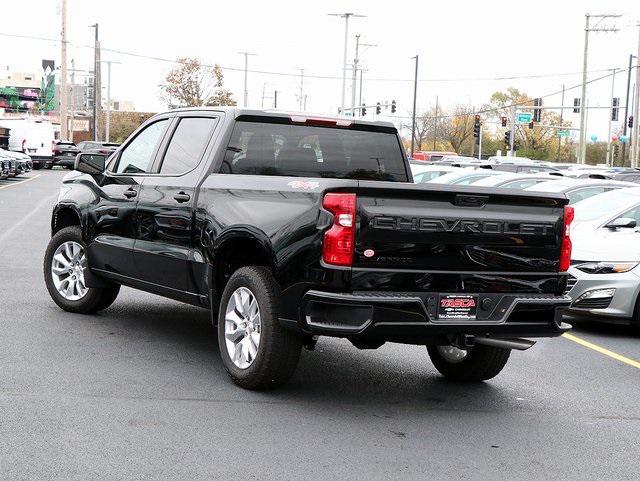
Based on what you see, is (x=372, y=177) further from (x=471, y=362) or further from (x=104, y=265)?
(x=104, y=265)

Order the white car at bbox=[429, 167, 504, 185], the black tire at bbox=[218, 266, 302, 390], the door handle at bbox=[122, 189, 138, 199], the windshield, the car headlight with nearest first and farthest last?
the black tire at bbox=[218, 266, 302, 390], the door handle at bbox=[122, 189, 138, 199], the car headlight, the windshield, the white car at bbox=[429, 167, 504, 185]

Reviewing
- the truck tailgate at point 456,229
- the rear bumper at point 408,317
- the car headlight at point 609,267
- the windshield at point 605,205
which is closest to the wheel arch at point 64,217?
the rear bumper at point 408,317

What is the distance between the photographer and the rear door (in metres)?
7.80

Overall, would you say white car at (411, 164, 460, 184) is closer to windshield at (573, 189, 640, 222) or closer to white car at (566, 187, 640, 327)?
windshield at (573, 189, 640, 222)

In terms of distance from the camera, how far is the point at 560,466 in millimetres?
5562

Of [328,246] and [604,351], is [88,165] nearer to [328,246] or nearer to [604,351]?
[328,246]

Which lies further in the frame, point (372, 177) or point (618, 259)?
point (618, 259)

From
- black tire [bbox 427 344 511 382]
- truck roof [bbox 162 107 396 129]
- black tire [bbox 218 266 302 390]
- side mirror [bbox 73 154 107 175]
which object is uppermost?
truck roof [bbox 162 107 396 129]

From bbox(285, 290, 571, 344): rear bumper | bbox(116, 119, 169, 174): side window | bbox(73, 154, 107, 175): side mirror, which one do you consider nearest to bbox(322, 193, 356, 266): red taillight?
bbox(285, 290, 571, 344): rear bumper

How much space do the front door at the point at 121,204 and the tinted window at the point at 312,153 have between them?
48.7 inches

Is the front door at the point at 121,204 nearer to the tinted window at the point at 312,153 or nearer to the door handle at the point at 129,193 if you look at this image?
the door handle at the point at 129,193

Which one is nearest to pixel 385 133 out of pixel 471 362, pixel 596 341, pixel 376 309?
pixel 471 362

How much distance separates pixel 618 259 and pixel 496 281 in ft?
14.2

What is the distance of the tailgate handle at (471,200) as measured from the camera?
250 inches
